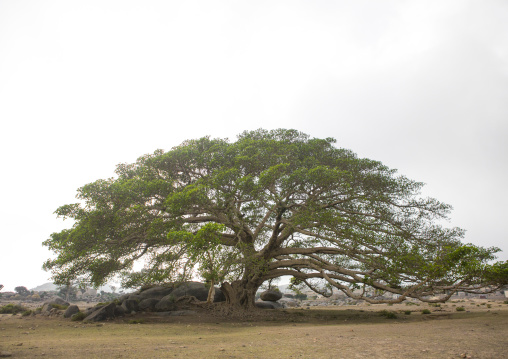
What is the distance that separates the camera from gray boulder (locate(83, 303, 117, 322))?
15703mm

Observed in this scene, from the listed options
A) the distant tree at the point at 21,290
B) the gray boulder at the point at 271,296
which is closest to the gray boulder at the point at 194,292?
the gray boulder at the point at 271,296

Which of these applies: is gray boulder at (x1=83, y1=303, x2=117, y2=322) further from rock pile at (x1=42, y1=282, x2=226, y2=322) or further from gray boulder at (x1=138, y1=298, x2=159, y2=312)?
gray boulder at (x1=138, y1=298, x2=159, y2=312)

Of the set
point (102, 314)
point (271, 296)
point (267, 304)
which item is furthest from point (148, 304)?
point (271, 296)

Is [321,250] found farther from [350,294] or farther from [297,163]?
[297,163]

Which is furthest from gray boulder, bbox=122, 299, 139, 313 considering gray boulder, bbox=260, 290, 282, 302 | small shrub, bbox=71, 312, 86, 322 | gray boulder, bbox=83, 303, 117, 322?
gray boulder, bbox=260, 290, 282, 302

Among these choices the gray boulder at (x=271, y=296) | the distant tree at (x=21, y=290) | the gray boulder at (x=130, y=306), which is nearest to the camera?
the gray boulder at (x=130, y=306)

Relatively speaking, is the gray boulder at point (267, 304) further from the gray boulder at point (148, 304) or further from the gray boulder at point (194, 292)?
the gray boulder at point (148, 304)

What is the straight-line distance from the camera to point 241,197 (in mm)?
17297

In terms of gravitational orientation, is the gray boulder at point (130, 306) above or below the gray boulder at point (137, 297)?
below

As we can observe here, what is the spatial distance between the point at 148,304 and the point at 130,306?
154 centimetres

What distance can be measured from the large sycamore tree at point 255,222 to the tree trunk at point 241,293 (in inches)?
2.6

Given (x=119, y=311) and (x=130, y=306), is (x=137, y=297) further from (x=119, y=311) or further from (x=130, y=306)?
(x=119, y=311)

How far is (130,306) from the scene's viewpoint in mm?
19469

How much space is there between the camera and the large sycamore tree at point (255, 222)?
46.6ft
